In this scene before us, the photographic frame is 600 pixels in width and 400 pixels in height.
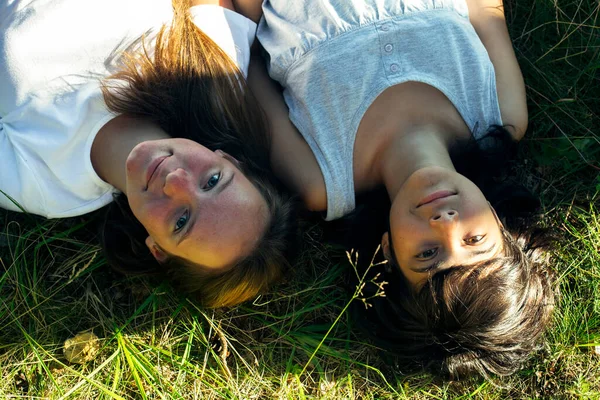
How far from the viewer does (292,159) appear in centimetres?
318

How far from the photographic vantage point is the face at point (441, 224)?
2621mm

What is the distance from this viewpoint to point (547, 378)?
347 centimetres

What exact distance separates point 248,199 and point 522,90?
1785 mm

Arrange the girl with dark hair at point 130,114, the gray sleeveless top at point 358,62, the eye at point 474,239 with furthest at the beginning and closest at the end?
the gray sleeveless top at point 358,62 < the girl with dark hair at point 130,114 < the eye at point 474,239

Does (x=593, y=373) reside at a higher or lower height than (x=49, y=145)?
lower

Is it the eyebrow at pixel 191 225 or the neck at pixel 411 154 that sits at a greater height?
the eyebrow at pixel 191 225

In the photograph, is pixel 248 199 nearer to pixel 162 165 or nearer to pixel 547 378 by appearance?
pixel 162 165

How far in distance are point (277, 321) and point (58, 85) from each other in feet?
6.05

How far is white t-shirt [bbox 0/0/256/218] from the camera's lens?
288 centimetres

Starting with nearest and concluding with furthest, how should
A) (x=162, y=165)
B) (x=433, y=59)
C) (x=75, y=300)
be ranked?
(x=162, y=165), (x=433, y=59), (x=75, y=300)

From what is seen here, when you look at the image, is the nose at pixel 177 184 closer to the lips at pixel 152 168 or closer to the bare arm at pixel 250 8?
the lips at pixel 152 168

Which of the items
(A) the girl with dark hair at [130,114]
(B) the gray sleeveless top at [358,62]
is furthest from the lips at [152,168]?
(B) the gray sleeveless top at [358,62]

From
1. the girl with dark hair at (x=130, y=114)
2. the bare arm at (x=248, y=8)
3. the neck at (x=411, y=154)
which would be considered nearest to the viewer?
the girl with dark hair at (x=130, y=114)

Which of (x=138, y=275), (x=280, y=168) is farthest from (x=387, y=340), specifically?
(x=138, y=275)
